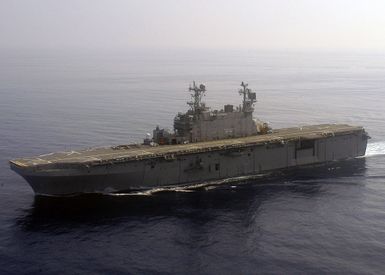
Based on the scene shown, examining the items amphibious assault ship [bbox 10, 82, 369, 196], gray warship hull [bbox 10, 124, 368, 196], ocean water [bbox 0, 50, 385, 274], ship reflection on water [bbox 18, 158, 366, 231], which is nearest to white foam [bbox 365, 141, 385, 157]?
ocean water [bbox 0, 50, 385, 274]

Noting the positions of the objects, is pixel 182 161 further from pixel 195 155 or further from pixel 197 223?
pixel 197 223

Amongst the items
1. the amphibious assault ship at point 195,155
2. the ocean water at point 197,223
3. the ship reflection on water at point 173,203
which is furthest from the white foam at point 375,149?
the ship reflection on water at point 173,203

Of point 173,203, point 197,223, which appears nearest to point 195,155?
point 173,203

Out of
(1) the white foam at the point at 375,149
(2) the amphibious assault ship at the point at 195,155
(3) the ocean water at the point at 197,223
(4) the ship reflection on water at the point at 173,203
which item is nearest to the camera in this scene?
(3) the ocean water at the point at 197,223

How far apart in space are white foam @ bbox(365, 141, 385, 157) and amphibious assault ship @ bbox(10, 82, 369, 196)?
184 cm

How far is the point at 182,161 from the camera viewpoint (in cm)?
3919

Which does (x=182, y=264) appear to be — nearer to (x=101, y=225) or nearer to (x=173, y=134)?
(x=101, y=225)

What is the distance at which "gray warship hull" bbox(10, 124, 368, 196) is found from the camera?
34938 millimetres

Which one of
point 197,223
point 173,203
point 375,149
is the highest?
point 375,149

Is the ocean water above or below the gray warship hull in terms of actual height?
below

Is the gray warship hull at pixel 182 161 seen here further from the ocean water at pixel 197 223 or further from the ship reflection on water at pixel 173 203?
the ocean water at pixel 197 223

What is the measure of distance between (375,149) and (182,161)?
24.2 m

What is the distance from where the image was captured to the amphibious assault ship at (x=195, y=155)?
35.2 m

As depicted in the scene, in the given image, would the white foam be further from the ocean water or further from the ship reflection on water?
the ship reflection on water
